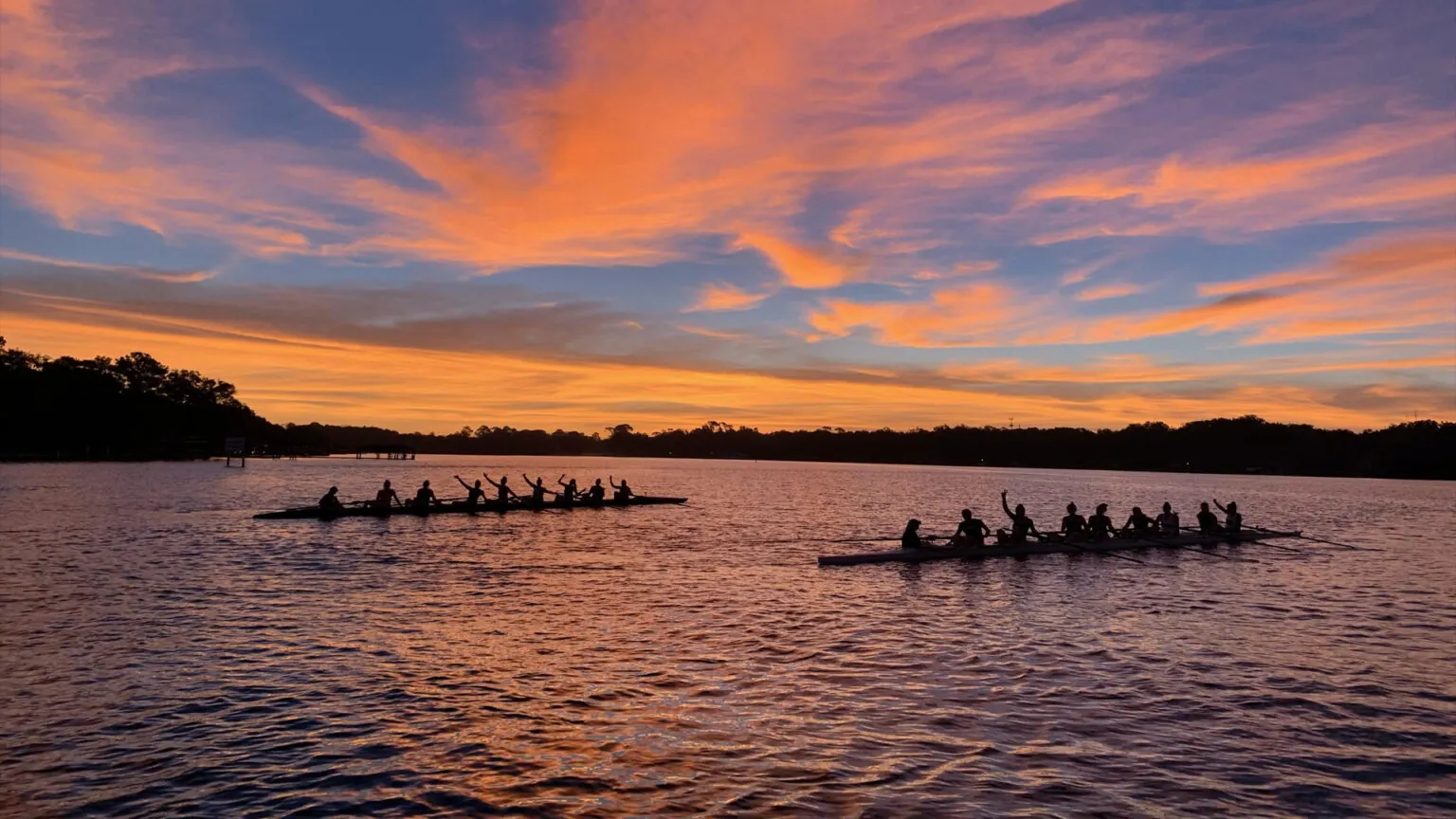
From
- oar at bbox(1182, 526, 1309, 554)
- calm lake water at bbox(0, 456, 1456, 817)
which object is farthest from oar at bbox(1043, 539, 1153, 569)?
oar at bbox(1182, 526, 1309, 554)

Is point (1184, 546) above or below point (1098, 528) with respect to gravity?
below

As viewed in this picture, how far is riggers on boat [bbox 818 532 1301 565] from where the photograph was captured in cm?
3269

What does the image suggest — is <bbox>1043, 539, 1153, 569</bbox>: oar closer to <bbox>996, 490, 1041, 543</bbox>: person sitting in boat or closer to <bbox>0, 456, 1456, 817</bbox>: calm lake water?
<bbox>996, 490, 1041, 543</bbox>: person sitting in boat

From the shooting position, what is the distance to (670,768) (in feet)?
36.4

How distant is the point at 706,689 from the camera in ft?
49.1

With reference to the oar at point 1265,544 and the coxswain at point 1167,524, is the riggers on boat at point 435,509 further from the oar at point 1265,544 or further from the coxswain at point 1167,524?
the oar at point 1265,544

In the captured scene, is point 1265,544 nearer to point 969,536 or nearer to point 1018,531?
point 1018,531

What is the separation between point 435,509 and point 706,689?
133 feet

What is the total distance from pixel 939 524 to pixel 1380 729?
45.9 metres

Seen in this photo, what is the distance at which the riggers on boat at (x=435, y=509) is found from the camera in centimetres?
4500

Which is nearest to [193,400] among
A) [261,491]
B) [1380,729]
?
[261,491]

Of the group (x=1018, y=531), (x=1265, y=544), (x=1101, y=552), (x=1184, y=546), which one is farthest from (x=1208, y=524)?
(x=1018, y=531)

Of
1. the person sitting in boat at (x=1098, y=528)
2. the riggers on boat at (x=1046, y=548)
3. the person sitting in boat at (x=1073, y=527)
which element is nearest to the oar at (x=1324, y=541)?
the riggers on boat at (x=1046, y=548)

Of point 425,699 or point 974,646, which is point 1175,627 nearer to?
point 974,646
